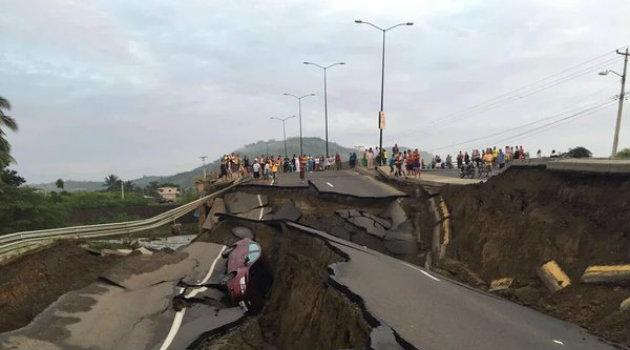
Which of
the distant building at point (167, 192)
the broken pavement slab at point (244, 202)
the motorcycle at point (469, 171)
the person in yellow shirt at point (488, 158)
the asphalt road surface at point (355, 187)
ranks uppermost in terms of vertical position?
the person in yellow shirt at point (488, 158)

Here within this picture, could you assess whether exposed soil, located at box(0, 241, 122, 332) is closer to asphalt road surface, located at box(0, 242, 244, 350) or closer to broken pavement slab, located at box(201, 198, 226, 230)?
asphalt road surface, located at box(0, 242, 244, 350)

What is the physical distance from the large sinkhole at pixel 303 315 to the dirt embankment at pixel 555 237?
4.13m

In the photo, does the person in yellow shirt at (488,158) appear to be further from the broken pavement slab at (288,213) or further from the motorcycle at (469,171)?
the broken pavement slab at (288,213)

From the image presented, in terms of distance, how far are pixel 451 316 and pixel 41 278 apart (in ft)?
35.4

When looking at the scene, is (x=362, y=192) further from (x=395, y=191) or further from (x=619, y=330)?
(x=619, y=330)

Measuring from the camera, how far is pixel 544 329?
867 cm

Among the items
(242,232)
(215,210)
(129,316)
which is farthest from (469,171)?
(129,316)

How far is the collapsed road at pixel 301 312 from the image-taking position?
26.5 ft

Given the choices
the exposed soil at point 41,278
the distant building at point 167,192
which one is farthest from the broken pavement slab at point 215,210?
the distant building at point 167,192

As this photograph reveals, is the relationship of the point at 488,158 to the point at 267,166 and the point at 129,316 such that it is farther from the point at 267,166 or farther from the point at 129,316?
the point at 129,316

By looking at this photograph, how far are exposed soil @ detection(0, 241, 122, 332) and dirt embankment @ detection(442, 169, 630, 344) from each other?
1087 cm

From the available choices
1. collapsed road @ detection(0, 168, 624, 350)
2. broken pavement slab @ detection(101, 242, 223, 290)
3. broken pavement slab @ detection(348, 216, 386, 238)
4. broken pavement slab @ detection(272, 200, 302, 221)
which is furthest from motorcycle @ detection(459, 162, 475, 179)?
broken pavement slab @ detection(101, 242, 223, 290)

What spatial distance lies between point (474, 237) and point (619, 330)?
866 cm

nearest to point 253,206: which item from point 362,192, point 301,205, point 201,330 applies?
point 301,205
